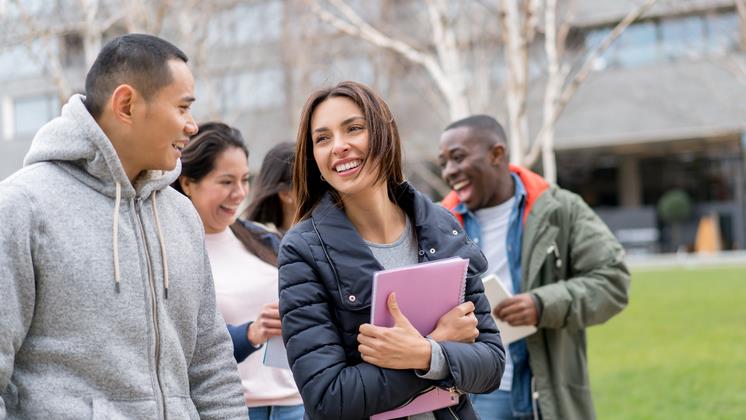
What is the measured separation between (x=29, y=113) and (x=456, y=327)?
36.9m

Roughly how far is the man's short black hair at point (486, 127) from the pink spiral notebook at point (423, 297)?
1.93 m

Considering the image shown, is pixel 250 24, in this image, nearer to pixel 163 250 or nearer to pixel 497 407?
pixel 497 407

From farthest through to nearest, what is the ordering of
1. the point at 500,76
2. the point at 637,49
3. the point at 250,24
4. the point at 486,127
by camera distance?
1. the point at 637,49
2. the point at 500,76
3. the point at 250,24
4. the point at 486,127

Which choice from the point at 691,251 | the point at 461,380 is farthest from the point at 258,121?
the point at 461,380

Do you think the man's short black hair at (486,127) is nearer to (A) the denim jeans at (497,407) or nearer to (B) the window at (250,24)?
(A) the denim jeans at (497,407)

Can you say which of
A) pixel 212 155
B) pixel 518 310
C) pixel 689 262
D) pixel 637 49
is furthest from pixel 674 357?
pixel 637 49

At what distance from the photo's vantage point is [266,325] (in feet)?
10.3

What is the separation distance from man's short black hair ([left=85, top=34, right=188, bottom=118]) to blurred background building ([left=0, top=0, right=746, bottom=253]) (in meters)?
0.52

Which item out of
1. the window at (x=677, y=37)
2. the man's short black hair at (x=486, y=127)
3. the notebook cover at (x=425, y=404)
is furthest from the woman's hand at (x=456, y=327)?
the window at (x=677, y=37)

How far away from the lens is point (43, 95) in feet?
113

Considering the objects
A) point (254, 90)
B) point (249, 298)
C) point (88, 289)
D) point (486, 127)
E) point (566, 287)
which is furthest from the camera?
point (254, 90)

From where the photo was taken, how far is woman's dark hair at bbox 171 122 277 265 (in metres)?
3.58

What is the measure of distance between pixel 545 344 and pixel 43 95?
111 ft

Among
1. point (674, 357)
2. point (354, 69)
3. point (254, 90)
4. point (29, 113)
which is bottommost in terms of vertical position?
point (674, 357)
